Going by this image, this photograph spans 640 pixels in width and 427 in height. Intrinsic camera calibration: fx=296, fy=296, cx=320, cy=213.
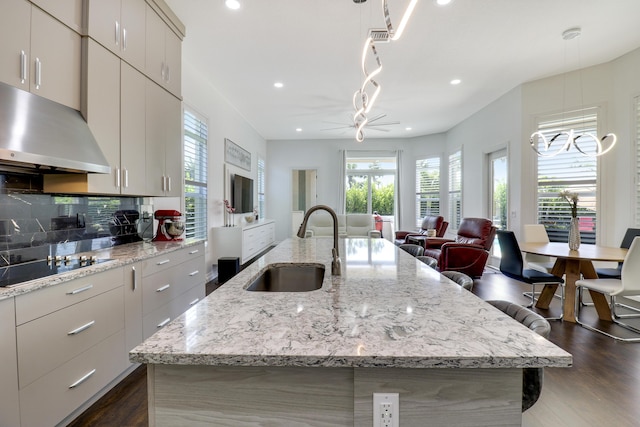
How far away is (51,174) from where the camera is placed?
1.93 m

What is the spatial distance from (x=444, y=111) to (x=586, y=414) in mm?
5292

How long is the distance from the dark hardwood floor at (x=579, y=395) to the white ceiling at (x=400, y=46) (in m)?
3.07

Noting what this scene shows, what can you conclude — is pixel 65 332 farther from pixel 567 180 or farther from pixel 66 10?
pixel 567 180

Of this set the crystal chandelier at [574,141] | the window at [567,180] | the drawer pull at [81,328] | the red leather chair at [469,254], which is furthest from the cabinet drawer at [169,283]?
the window at [567,180]

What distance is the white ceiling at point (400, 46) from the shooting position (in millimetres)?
2807

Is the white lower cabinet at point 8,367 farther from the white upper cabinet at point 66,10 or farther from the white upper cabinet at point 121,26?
the white upper cabinet at point 121,26

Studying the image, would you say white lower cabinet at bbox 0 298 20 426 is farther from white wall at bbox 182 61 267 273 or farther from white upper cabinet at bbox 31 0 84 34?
white wall at bbox 182 61 267 273

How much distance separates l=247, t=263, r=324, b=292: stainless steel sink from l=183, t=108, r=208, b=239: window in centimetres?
256

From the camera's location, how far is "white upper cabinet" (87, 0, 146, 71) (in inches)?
77.3

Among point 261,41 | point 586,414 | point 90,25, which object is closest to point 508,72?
point 261,41

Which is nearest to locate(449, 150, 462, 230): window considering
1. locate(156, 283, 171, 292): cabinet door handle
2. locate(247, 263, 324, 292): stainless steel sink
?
locate(247, 263, 324, 292): stainless steel sink

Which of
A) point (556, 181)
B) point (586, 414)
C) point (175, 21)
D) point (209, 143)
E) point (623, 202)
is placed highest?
point (175, 21)

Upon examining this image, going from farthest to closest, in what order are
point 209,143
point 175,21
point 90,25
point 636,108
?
point 209,143 < point 636,108 < point 175,21 < point 90,25

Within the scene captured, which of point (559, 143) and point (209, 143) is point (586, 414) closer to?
point (559, 143)
